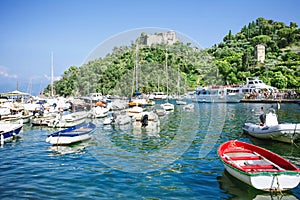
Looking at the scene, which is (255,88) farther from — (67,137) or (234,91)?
(67,137)

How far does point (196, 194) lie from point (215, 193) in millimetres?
760

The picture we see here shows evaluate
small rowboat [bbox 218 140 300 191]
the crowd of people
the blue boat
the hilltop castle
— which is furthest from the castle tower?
small rowboat [bbox 218 140 300 191]

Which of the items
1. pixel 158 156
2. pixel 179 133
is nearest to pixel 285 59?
pixel 179 133

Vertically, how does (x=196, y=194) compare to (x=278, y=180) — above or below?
below

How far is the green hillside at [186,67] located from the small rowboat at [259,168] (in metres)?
20.6

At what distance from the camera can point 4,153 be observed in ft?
59.1

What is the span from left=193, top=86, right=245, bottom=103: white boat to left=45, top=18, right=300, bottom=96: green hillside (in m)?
9.76

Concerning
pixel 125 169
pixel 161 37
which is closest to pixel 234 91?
pixel 161 37

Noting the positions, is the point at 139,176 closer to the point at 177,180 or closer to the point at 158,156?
the point at 177,180

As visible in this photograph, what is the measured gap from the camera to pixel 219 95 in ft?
243

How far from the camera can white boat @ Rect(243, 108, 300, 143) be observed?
19125 mm

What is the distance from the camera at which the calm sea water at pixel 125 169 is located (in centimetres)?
1095

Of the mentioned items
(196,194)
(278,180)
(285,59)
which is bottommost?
(196,194)

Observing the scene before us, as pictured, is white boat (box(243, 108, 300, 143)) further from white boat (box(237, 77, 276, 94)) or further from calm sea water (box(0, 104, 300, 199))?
white boat (box(237, 77, 276, 94))
